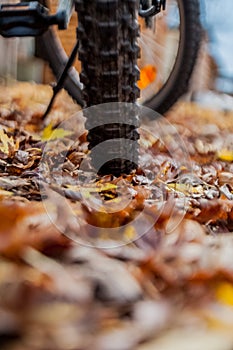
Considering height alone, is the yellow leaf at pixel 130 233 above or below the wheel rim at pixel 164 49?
below

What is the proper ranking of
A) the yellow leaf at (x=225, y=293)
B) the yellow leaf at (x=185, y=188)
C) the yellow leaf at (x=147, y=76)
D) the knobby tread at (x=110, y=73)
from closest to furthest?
the yellow leaf at (x=225, y=293) < the knobby tread at (x=110, y=73) < the yellow leaf at (x=185, y=188) < the yellow leaf at (x=147, y=76)

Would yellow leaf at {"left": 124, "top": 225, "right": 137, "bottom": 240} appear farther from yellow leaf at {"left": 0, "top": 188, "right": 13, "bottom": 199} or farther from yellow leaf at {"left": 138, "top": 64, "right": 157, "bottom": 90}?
yellow leaf at {"left": 138, "top": 64, "right": 157, "bottom": 90}

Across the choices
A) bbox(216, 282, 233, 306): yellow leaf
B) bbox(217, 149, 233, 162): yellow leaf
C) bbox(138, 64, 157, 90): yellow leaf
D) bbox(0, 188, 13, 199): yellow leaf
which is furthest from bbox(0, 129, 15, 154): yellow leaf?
bbox(216, 282, 233, 306): yellow leaf

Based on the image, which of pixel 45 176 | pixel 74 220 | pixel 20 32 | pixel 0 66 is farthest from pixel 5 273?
pixel 0 66

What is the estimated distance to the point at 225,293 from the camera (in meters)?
0.67

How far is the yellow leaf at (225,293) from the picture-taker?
65 cm

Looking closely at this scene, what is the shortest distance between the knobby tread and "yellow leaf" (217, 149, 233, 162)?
84cm

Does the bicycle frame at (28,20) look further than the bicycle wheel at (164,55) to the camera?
No

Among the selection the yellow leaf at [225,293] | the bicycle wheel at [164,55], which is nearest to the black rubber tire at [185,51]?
the bicycle wheel at [164,55]

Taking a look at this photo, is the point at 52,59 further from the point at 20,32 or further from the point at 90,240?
the point at 90,240

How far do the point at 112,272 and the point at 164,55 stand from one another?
1.94m

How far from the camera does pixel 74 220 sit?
87cm

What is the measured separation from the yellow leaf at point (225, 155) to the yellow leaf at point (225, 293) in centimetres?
154

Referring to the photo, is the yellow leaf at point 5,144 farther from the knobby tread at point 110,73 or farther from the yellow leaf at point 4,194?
the yellow leaf at point 4,194
